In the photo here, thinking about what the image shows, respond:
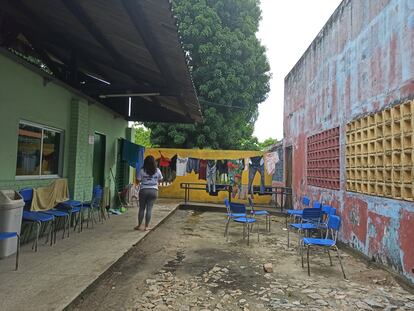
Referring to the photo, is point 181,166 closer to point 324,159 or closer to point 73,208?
point 324,159

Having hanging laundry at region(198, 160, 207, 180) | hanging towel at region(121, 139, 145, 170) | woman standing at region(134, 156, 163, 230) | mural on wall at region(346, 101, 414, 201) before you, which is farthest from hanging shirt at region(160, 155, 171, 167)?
mural on wall at region(346, 101, 414, 201)

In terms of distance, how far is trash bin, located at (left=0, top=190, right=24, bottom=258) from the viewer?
4598 mm

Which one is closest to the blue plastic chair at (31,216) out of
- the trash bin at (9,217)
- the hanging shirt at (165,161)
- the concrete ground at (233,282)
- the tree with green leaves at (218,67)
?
the trash bin at (9,217)

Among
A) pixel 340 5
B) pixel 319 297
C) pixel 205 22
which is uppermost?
pixel 205 22

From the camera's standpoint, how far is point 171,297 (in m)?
3.93

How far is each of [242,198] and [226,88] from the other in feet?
19.1

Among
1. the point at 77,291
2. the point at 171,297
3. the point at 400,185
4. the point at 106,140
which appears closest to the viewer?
the point at 77,291

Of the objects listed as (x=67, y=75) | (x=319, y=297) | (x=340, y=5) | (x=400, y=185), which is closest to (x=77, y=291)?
(x=319, y=297)

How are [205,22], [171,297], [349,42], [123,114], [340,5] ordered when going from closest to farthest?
1. [171,297]
2. [349,42]
3. [340,5]
4. [123,114]
5. [205,22]

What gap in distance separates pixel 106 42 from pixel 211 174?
8244 mm

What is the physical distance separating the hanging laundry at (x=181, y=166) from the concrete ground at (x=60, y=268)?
21.6 feet

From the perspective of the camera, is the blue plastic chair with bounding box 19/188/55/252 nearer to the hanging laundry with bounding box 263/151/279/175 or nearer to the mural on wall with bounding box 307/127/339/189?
the mural on wall with bounding box 307/127/339/189

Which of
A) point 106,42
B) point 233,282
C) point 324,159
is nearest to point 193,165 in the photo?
point 324,159

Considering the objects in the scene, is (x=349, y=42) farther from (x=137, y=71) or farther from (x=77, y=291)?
(x=77, y=291)
